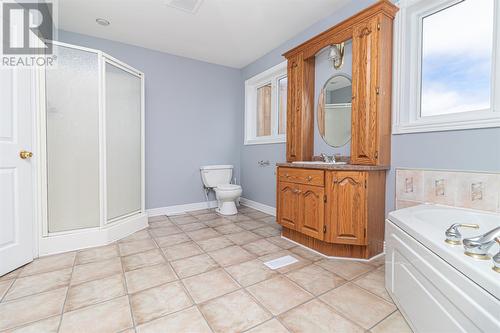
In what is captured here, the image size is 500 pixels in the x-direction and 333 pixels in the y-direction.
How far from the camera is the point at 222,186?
3.58 m

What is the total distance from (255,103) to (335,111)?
→ 180 cm

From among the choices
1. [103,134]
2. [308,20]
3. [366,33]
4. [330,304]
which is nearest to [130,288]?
[330,304]

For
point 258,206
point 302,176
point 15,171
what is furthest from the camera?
point 258,206

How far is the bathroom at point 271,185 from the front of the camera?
130 cm

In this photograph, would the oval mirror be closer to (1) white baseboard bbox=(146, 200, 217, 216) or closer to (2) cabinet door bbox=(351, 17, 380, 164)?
(2) cabinet door bbox=(351, 17, 380, 164)

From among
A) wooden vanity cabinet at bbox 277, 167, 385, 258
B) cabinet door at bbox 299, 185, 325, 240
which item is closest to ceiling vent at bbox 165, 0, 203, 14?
wooden vanity cabinet at bbox 277, 167, 385, 258

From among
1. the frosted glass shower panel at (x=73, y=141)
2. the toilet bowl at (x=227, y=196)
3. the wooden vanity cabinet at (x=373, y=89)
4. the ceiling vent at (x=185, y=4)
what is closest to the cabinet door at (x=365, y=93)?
the wooden vanity cabinet at (x=373, y=89)

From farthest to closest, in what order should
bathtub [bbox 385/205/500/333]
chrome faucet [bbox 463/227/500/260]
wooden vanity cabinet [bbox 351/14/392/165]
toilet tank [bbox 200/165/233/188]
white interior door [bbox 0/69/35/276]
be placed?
toilet tank [bbox 200/165/233/188], wooden vanity cabinet [bbox 351/14/392/165], white interior door [bbox 0/69/35/276], chrome faucet [bbox 463/227/500/260], bathtub [bbox 385/205/500/333]

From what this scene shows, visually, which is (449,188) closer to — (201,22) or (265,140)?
(265,140)

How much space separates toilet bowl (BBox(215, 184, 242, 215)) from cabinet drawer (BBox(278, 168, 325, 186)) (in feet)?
3.52

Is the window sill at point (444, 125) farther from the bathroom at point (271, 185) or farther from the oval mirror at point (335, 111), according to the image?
the oval mirror at point (335, 111)

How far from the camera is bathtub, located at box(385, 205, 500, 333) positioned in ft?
2.58

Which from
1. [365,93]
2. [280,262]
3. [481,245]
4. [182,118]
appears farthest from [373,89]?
[182,118]

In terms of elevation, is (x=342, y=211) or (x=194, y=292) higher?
(x=342, y=211)
